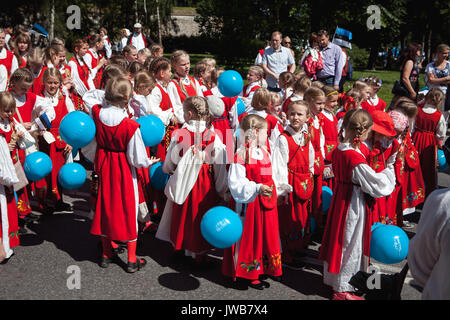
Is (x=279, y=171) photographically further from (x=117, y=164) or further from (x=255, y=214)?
(x=117, y=164)

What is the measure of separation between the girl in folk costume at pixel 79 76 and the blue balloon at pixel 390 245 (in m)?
5.44

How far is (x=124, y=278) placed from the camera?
427 cm

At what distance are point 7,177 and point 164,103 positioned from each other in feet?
7.65

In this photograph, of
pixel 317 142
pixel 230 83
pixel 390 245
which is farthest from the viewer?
pixel 230 83

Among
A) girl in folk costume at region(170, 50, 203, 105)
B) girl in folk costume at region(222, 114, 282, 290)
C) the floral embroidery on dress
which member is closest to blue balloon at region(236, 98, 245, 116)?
girl in folk costume at region(170, 50, 203, 105)

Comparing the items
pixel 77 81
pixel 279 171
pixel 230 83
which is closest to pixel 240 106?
pixel 230 83

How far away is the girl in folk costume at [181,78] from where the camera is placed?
20.0 feet

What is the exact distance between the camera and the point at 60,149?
5.70 metres

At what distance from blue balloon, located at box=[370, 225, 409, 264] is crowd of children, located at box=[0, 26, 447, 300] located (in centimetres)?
24

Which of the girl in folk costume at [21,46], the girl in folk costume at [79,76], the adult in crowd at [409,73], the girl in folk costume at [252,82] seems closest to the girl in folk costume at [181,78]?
the girl in folk costume at [252,82]

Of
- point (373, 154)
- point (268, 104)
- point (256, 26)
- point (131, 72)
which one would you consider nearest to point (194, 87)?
point (131, 72)

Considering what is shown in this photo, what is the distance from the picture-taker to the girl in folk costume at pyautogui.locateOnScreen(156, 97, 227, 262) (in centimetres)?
432

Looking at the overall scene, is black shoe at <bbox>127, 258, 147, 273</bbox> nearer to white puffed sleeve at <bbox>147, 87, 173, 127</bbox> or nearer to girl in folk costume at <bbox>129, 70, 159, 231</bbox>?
girl in folk costume at <bbox>129, 70, 159, 231</bbox>
